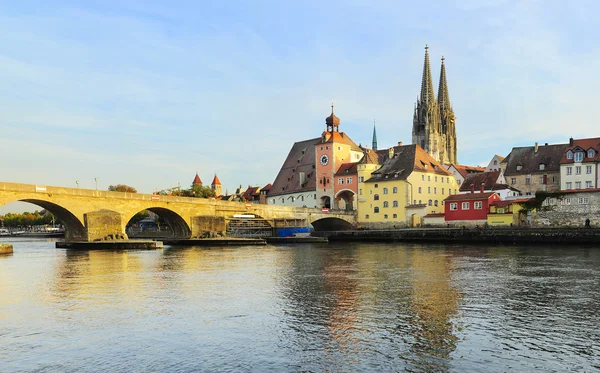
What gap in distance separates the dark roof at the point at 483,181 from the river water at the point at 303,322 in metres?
51.3

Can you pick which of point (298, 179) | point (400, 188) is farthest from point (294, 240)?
point (298, 179)

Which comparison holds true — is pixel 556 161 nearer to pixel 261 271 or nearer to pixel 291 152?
pixel 291 152

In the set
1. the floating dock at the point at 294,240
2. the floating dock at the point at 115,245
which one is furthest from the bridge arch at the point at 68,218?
the floating dock at the point at 294,240

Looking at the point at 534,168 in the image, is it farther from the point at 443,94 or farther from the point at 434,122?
the point at 443,94

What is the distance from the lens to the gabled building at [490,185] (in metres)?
76.4

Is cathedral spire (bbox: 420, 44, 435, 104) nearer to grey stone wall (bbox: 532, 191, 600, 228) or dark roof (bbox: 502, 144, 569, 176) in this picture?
dark roof (bbox: 502, 144, 569, 176)

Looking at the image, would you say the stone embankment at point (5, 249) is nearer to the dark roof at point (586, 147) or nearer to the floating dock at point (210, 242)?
the floating dock at point (210, 242)

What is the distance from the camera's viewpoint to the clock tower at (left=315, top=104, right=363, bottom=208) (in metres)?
95.7

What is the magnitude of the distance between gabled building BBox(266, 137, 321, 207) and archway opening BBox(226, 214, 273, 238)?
60.9 ft

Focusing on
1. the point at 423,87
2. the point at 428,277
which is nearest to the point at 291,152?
the point at 423,87

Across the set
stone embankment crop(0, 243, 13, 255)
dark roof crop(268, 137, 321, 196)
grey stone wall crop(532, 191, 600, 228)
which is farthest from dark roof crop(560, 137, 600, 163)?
stone embankment crop(0, 243, 13, 255)

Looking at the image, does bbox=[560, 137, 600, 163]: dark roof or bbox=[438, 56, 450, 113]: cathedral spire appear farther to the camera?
bbox=[438, 56, 450, 113]: cathedral spire

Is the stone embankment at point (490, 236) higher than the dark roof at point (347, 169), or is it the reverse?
the dark roof at point (347, 169)

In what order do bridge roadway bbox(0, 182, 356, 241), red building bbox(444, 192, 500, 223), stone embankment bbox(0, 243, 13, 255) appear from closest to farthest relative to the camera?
bridge roadway bbox(0, 182, 356, 241) → stone embankment bbox(0, 243, 13, 255) → red building bbox(444, 192, 500, 223)
